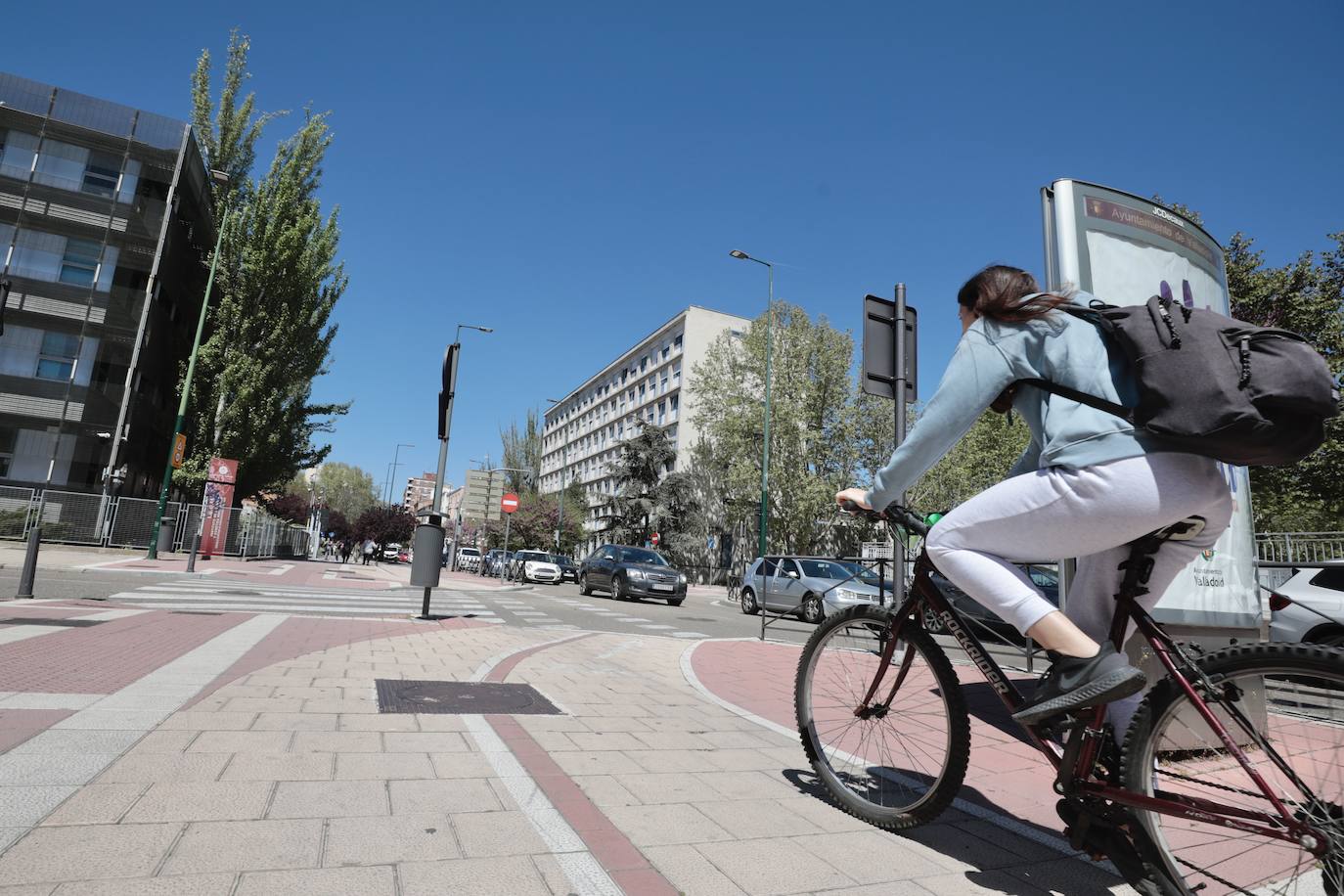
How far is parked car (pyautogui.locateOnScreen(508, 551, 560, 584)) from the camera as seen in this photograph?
31.2 m

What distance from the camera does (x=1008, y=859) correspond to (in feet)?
8.01

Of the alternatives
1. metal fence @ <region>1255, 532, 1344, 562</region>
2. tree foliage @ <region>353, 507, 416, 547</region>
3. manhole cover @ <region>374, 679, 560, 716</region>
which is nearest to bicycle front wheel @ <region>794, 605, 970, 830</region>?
manhole cover @ <region>374, 679, 560, 716</region>

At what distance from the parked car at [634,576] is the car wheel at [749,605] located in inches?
69.7

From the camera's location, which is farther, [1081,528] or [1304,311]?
[1304,311]

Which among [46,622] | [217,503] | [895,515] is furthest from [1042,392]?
[217,503]

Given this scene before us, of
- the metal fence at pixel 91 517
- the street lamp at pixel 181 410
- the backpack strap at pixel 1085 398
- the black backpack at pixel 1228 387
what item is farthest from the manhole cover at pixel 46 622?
the street lamp at pixel 181 410

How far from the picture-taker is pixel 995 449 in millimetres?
39531

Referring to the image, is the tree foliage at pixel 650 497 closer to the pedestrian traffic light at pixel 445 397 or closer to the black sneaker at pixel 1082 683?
the pedestrian traffic light at pixel 445 397

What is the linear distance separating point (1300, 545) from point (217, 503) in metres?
31.1

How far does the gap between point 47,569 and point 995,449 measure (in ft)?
131

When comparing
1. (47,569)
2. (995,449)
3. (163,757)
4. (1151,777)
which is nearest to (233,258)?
(47,569)

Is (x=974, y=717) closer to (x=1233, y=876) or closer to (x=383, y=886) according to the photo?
(x=1233, y=876)

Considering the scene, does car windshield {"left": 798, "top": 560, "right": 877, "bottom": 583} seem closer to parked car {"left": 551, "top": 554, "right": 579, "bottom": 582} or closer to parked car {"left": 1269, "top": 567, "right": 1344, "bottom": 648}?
parked car {"left": 1269, "top": 567, "right": 1344, "bottom": 648}

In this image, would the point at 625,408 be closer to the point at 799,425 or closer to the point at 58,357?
the point at 799,425
